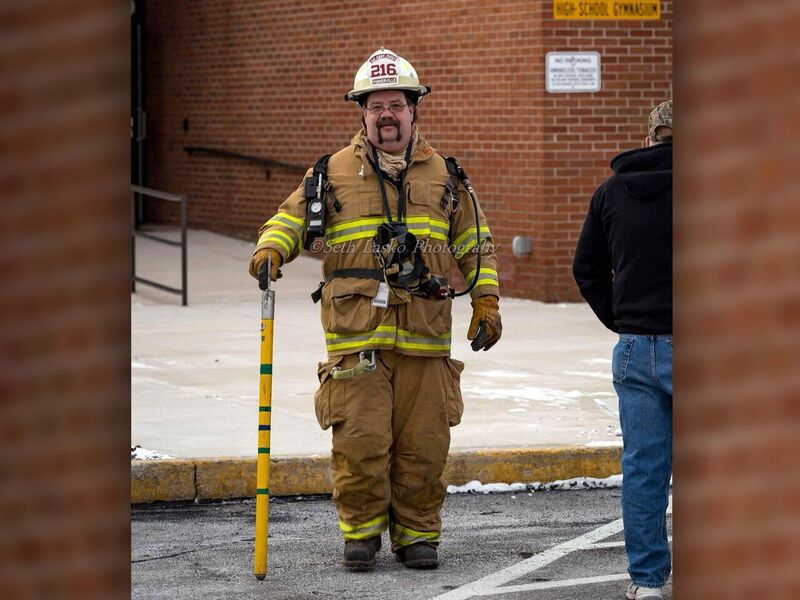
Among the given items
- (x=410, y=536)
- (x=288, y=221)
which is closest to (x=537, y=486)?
(x=410, y=536)

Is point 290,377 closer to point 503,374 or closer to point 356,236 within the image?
point 503,374

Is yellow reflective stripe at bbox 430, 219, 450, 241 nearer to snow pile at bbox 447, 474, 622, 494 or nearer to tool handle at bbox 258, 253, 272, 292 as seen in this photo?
tool handle at bbox 258, 253, 272, 292

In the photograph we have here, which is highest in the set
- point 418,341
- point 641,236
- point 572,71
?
point 572,71

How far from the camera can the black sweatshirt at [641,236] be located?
5008 mm

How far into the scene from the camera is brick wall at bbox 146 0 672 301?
1437cm

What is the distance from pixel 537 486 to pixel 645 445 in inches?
99.6

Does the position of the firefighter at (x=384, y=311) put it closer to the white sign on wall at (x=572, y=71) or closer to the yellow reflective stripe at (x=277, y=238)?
the yellow reflective stripe at (x=277, y=238)

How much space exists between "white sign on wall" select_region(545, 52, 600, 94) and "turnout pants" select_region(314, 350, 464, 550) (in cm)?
875

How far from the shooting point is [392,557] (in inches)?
240
